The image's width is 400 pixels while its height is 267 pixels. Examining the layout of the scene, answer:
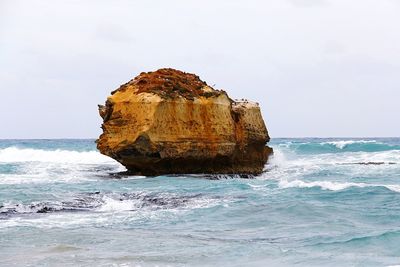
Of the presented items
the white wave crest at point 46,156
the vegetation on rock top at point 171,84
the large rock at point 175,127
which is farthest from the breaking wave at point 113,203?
the white wave crest at point 46,156

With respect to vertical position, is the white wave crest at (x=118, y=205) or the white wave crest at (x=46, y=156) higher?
the white wave crest at (x=46, y=156)

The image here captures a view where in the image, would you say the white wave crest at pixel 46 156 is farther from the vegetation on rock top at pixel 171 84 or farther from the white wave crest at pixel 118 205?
the white wave crest at pixel 118 205

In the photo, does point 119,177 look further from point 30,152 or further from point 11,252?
point 30,152

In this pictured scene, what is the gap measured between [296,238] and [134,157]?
12.7 meters

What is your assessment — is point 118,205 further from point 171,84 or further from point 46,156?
point 46,156

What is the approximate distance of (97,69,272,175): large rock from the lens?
23.9 m

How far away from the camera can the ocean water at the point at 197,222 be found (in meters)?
10.9

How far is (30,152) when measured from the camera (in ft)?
186

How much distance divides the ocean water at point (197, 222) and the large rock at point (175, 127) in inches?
37.7

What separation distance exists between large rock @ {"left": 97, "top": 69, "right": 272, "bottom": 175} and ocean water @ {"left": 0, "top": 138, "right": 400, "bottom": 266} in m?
0.96

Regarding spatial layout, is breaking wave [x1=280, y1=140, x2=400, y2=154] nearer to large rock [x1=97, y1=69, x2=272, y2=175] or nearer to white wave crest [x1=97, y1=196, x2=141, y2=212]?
large rock [x1=97, y1=69, x2=272, y2=175]

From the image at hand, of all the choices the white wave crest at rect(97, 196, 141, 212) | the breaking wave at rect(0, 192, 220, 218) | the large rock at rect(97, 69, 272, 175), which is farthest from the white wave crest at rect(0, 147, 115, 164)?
the white wave crest at rect(97, 196, 141, 212)

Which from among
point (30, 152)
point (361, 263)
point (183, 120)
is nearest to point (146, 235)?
point (361, 263)

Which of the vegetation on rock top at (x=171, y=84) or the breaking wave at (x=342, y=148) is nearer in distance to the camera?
the vegetation on rock top at (x=171, y=84)
